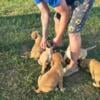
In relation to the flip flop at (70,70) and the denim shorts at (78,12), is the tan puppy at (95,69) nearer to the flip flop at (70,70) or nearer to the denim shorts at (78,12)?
the flip flop at (70,70)

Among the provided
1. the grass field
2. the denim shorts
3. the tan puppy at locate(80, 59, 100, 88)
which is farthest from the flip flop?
the denim shorts

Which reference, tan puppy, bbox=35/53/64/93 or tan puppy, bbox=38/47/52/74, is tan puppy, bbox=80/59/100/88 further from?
tan puppy, bbox=38/47/52/74

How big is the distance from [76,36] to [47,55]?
1.55ft

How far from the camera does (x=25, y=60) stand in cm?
486

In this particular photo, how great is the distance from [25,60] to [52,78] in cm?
88

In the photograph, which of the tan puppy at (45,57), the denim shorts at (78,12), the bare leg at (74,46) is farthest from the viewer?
the tan puppy at (45,57)

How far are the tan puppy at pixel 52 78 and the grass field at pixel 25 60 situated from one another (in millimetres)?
101

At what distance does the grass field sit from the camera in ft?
14.0

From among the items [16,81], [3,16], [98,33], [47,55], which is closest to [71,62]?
[47,55]

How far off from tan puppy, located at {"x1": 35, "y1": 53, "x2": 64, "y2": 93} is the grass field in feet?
0.33

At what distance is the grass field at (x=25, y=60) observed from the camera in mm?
4258

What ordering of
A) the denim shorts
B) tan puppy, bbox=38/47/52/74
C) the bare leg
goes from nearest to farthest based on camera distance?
the denim shorts, the bare leg, tan puppy, bbox=38/47/52/74

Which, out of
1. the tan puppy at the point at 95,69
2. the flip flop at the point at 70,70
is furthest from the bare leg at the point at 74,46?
the tan puppy at the point at 95,69

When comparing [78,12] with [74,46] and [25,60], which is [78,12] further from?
[25,60]
